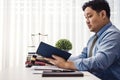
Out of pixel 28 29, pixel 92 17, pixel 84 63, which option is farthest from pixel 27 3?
pixel 84 63

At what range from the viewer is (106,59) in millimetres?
1941

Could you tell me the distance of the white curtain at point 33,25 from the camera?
3.90 meters

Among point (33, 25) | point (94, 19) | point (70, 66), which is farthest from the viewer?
point (33, 25)

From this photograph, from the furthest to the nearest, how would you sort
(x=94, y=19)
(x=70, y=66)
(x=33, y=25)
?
(x=33, y=25), (x=94, y=19), (x=70, y=66)

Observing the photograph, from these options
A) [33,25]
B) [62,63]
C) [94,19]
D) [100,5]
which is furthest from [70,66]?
[33,25]

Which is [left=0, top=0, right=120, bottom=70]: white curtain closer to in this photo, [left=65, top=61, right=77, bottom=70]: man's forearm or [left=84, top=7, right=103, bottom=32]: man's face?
[left=84, top=7, right=103, bottom=32]: man's face

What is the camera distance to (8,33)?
389 centimetres

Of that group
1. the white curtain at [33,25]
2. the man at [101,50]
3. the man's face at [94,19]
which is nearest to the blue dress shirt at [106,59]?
the man at [101,50]

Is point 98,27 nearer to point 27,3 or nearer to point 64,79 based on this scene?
point 64,79

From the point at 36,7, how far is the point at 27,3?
0.15m

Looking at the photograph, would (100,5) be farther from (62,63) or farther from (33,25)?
(33,25)

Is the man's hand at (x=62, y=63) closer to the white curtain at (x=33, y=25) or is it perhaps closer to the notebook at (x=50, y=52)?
the notebook at (x=50, y=52)

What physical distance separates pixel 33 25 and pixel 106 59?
2130 millimetres

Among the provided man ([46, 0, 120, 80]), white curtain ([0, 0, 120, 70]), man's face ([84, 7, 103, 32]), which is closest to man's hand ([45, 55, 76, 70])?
man ([46, 0, 120, 80])
